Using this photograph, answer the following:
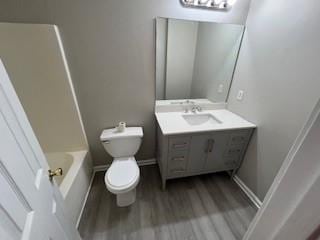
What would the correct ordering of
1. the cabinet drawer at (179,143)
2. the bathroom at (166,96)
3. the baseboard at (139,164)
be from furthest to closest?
the baseboard at (139,164) < the cabinet drawer at (179,143) < the bathroom at (166,96)

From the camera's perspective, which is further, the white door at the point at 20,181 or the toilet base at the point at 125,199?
the toilet base at the point at 125,199

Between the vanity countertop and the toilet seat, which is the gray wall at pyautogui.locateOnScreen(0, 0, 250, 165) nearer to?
the vanity countertop

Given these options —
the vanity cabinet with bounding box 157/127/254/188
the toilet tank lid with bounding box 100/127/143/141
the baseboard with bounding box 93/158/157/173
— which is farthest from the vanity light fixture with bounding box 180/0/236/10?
the baseboard with bounding box 93/158/157/173

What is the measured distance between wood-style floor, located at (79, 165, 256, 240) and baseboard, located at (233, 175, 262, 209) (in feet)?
0.15

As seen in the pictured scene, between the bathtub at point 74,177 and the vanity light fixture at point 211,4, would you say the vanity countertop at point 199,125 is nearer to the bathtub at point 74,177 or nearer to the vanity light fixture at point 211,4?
the bathtub at point 74,177

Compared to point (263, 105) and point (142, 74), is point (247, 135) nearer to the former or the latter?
point (263, 105)

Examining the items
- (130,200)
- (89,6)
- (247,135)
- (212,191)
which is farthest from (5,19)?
(212,191)

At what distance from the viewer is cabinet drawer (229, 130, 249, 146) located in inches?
62.9

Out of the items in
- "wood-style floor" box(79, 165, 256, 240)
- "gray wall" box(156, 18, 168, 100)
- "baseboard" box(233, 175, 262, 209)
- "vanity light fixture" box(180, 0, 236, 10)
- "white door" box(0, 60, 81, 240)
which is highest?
"vanity light fixture" box(180, 0, 236, 10)

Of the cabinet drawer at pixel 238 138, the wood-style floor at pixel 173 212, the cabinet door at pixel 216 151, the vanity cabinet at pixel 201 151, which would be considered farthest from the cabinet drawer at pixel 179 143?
the wood-style floor at pixel 173 212

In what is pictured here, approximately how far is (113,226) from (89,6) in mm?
2032

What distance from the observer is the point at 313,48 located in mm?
1072

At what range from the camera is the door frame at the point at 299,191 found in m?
0.42

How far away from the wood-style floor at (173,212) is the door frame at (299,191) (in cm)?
100
